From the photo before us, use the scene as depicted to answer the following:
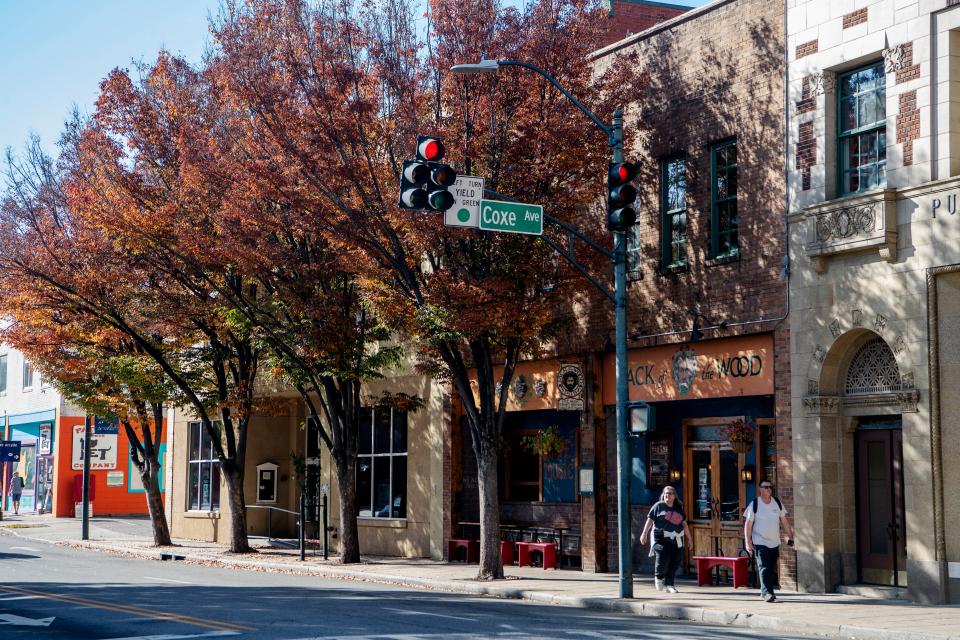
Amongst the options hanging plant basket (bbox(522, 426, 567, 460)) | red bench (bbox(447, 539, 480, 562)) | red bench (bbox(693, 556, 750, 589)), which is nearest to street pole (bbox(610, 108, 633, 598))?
red bench (bbox(693, 556, 750, 589))

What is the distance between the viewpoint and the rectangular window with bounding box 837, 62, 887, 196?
18266mm

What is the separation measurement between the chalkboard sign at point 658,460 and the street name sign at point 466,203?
23.9 feet

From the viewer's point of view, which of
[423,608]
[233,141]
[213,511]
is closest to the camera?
[423,608]

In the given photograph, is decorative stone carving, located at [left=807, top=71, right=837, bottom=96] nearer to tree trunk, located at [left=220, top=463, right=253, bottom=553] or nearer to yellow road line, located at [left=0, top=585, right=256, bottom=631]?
yellow road line, located at [left=0, top=585, right=256, bottom=631]

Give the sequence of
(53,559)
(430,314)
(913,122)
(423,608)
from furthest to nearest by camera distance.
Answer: (53,559)
(430,314)
(913,122)
(423,608)

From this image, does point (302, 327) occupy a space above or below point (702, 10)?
below

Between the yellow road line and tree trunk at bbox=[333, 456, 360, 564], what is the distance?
7831mm

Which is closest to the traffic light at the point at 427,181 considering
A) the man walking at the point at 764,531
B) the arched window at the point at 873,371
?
the man walking at the point at 764,531

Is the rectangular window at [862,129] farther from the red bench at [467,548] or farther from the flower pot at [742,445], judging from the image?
the red bench at [467,548]

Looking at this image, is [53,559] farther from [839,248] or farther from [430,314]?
[839,248]

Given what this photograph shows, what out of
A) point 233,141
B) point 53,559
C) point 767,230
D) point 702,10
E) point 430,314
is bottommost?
point 53,559

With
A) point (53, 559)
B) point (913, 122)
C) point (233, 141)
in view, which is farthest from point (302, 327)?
point (913, 122)

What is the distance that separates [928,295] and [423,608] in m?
8.37

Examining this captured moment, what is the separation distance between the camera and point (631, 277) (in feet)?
74.4
